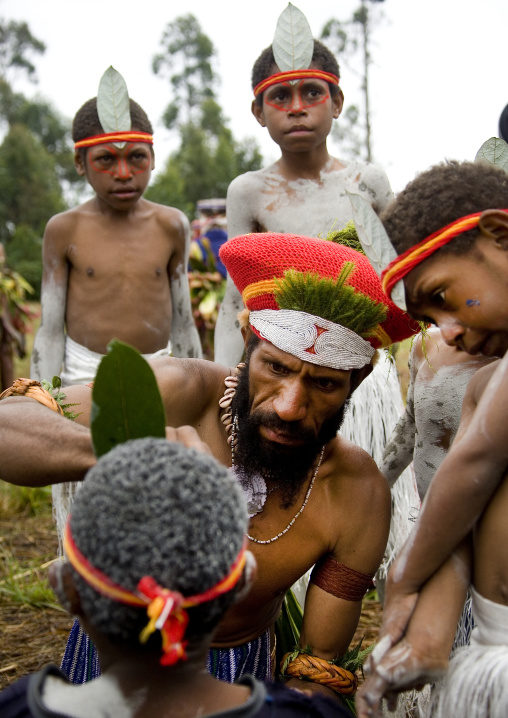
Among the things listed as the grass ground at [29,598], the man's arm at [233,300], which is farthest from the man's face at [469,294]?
the man's arm at [233,300]

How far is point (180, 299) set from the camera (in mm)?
4621

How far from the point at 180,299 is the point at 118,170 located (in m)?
0.85

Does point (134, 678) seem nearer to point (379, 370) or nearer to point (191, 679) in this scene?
point (191, 679)

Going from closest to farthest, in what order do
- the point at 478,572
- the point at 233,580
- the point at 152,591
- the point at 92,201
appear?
the point at 152,591 < the point at 233,580 < the point at 478,572 < the point at 92,201

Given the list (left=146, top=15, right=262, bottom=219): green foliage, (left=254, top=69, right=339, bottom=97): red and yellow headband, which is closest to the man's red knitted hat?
(left=254, top=69, right=339, bottom=97): red and yellow headband

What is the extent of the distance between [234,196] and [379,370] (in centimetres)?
112

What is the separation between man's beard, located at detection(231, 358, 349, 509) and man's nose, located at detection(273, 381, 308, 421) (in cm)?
3

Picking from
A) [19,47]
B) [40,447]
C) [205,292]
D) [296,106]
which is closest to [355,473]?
[40,447]

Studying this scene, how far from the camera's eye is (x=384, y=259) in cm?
177

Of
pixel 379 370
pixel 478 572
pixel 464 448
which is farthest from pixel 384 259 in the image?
pixel 379 370

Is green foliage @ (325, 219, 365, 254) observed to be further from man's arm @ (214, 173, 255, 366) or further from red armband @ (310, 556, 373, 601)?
man's arm @ (214, 173, 255, 366)

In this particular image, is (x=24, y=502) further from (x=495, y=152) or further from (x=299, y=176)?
(x=495, y=152)

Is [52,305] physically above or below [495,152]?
below

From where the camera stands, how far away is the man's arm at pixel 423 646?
5.07 ft
